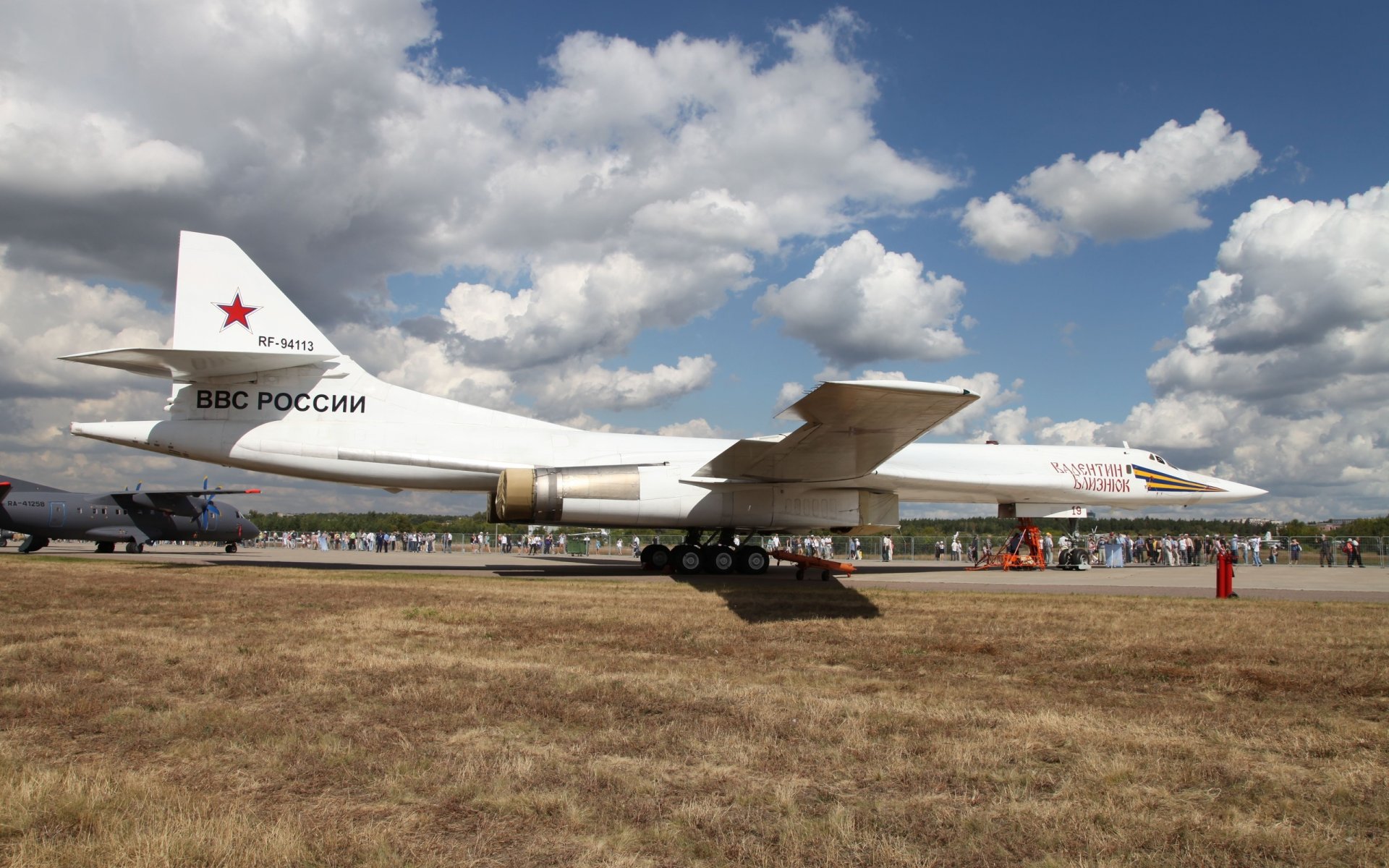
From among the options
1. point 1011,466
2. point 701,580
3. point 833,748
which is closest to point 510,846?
point 833,748

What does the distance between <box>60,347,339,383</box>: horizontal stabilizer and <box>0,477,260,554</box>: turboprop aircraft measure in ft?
44.2

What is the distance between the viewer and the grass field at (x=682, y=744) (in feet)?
9.87

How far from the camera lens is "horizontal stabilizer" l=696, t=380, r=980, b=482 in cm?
927

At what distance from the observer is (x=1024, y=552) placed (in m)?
21.7

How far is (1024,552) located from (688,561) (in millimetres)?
9619

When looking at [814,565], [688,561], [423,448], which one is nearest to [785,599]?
[814,565]

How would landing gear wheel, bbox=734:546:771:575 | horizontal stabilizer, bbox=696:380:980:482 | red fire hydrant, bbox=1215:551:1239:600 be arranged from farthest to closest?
1. landing gear wheel, bbox=734:546:771:575
2. red fire hydrant, bbox=1215:551:1239:600
3. horizontal stabilizer, bbox=696:380:980:482

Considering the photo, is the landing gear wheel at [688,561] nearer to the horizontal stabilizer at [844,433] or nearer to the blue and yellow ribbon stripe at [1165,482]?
the horizontal stabilizer at [844,433]

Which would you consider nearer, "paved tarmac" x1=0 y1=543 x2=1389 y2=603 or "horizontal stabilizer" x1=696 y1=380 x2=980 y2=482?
"horizontal stabilizer" x1=696 y1=380 x2=980 y2=482

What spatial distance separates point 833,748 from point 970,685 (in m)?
2.13

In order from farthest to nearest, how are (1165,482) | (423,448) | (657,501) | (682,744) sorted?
(1165,482)
(423,448)
(657,501)
(682,744)

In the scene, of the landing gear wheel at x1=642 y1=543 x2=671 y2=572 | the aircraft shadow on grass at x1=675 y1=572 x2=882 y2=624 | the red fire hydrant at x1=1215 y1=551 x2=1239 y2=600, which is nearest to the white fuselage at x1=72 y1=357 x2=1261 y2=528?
the aircraft shadow on grass at x1=675 y1=572 x2=882 y2=624

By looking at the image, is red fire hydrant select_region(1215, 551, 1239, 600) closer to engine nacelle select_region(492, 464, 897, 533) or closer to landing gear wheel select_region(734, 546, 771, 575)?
engine nacelle select_region(492, 464, 897, 533)

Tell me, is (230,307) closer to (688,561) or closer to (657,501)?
(657,501)
